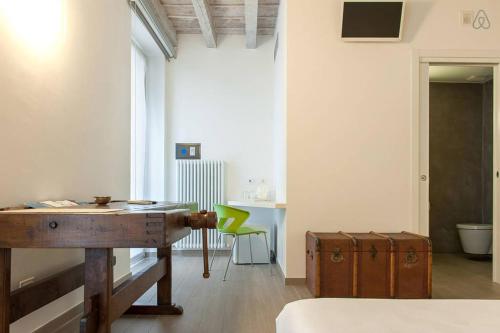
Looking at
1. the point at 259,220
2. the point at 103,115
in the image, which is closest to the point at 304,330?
the point at 103,115

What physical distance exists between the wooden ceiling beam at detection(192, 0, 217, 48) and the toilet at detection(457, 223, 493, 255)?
399cm

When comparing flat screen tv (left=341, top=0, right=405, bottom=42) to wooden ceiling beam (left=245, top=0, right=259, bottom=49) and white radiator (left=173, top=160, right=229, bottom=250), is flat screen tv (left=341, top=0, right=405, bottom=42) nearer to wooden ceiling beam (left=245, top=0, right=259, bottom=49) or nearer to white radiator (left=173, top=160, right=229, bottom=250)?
wooden ceiling beam (left=245, top=0, right=259, bottom=49)

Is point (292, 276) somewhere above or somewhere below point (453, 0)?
below

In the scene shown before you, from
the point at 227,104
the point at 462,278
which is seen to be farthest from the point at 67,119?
the point at 462,278

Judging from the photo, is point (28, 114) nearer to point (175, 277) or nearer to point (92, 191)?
point (92, 191)

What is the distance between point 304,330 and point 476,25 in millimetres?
3549

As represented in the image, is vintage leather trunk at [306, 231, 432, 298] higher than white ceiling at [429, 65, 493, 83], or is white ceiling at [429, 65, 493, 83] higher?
white ceiling at [429, 65, 493, 83]

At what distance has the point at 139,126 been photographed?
4527 mm

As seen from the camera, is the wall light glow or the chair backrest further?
the chair backrest

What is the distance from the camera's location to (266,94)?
4.88 meters

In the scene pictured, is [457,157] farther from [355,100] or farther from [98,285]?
[98,285]

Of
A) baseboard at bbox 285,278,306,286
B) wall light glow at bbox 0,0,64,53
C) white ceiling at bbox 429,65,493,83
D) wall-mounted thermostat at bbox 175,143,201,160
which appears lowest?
baseboard at bbox 285,278,306,286

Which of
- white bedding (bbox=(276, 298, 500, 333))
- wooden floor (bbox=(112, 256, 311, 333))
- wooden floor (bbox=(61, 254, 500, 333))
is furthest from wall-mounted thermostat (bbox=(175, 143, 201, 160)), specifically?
white bedding (bbox=(276, 298, 500, 333))

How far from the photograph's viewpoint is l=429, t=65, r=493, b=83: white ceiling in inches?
179
